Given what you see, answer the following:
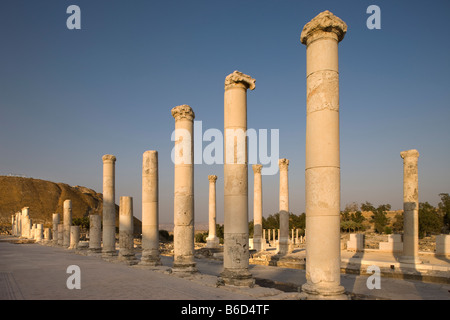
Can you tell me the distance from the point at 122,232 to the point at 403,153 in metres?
17.4

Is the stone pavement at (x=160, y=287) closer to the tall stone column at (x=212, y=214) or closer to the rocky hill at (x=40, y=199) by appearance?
the tall stone column at (x=212, y=214)

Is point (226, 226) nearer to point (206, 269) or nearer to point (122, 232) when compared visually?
point (206, 269)

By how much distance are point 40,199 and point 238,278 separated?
378 feet

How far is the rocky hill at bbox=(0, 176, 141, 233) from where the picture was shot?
103 meters

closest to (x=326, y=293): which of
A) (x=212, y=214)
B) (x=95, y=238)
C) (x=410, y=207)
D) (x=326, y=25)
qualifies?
(x=326, y=25)

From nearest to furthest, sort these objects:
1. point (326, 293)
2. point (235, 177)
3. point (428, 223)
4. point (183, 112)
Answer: point (326, 293) < point (235, 177) < point (183, 112) < point (428, 223)

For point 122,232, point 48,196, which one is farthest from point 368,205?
point 48,196

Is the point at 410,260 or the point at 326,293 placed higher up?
the point at 326,293

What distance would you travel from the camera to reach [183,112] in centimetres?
1609

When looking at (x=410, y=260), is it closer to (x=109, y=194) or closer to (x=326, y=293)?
(x=326, y=293)

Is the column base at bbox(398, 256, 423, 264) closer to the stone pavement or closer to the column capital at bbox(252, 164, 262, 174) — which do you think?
the stone pavement

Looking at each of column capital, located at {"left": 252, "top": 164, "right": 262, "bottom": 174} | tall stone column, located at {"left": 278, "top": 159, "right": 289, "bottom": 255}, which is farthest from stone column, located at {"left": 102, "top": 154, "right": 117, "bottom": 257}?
tall stone column, located at {"left": 278, "top": 159, "right": 289, "bottom": 255}

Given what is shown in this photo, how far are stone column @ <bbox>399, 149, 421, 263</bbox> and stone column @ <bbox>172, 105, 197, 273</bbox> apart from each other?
484 inches

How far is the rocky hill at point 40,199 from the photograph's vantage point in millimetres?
103375
